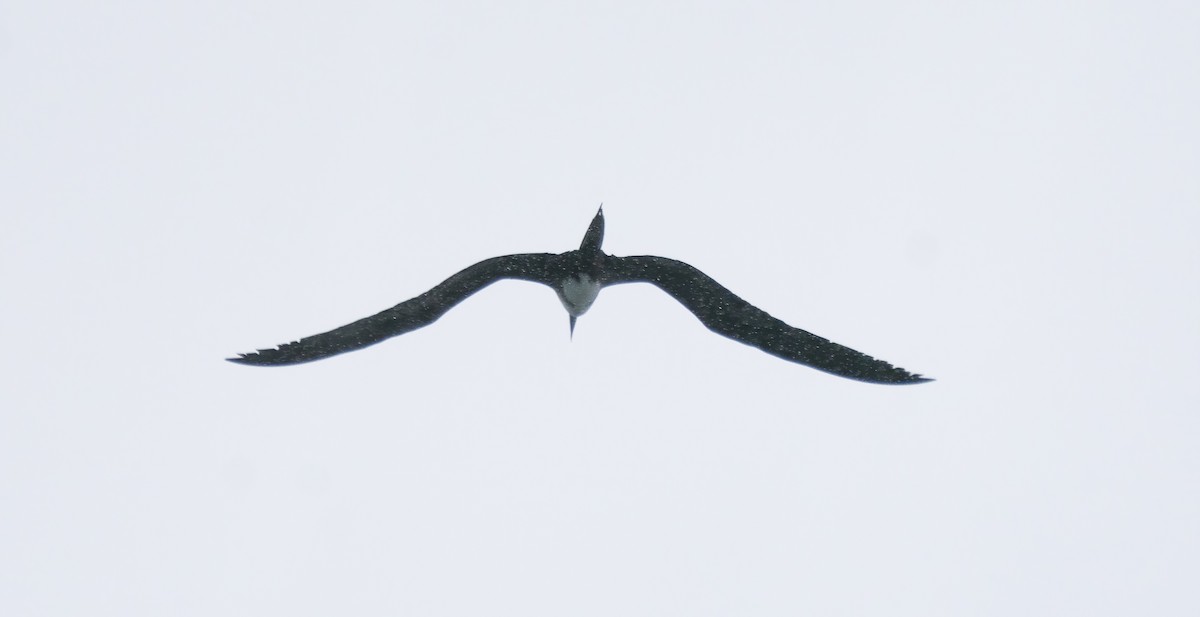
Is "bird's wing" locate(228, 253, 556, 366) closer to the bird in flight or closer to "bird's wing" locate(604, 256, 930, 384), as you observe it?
the bird in flight

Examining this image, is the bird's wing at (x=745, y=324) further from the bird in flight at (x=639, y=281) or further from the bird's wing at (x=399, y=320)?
the bird's wing at (x=399, y=320)

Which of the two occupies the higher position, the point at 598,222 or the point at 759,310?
the point at 598,222

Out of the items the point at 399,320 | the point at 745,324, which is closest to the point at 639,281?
the point at 745,324

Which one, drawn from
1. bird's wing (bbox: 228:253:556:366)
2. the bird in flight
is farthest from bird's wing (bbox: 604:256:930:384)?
bird's wing (bbox: 228:253:556:366)

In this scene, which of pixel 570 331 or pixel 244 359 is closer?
pixel 244 359

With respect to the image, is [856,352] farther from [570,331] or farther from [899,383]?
[570,331]

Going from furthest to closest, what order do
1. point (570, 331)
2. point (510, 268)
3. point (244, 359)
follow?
point (570, 331)
point (510, 268)
point (244, 359)

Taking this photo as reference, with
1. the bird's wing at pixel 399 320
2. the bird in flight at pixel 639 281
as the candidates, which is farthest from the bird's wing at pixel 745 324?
the bird's wing at pixel 399 320

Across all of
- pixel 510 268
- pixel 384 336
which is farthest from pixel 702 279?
pixel 384 336
